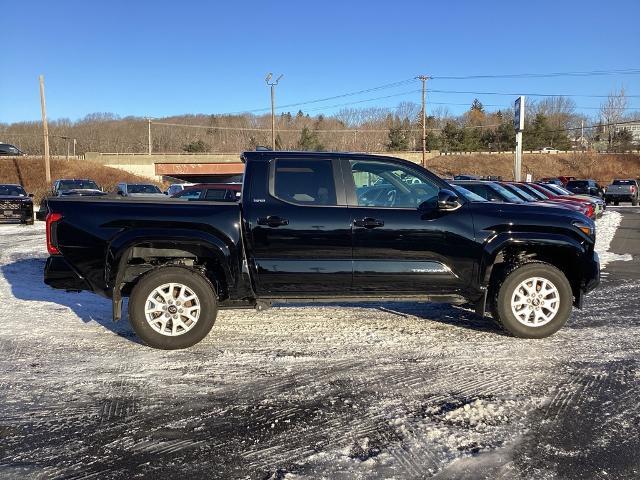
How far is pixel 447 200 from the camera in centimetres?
527

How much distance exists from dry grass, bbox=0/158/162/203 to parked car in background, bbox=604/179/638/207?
48.8m

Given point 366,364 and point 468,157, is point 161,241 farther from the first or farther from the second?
point 468,157

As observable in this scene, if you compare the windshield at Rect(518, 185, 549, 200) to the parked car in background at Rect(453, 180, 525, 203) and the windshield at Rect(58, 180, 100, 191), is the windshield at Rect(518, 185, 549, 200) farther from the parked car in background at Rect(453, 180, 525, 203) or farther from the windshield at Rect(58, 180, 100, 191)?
the windshield at Rect(58, 180, 100, 191)

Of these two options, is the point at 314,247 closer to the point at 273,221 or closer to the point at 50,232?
the point at 273,221

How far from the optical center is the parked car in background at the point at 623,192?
38.2m

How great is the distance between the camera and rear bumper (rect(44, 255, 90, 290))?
5277mm

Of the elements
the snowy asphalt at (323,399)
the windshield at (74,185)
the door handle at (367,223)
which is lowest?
the snowy asphalt at (323,399)

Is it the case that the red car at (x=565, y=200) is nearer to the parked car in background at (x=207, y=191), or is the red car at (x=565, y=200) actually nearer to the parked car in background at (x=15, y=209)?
the parked car in background at (x=207, y=191)

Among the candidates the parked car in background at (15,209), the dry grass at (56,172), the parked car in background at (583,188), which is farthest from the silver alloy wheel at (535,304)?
the dry grass at (56,172)

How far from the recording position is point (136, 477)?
303 cm

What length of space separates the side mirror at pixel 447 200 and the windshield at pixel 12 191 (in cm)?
1932

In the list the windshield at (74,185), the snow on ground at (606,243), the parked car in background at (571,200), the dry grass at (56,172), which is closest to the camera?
the snow on ground at (606,243)

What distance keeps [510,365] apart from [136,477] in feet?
10.8

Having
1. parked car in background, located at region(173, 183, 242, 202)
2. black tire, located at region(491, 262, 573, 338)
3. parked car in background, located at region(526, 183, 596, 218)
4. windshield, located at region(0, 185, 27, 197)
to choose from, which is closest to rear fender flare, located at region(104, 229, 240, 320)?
black tire, located at region(491, 262, 573, 338)
